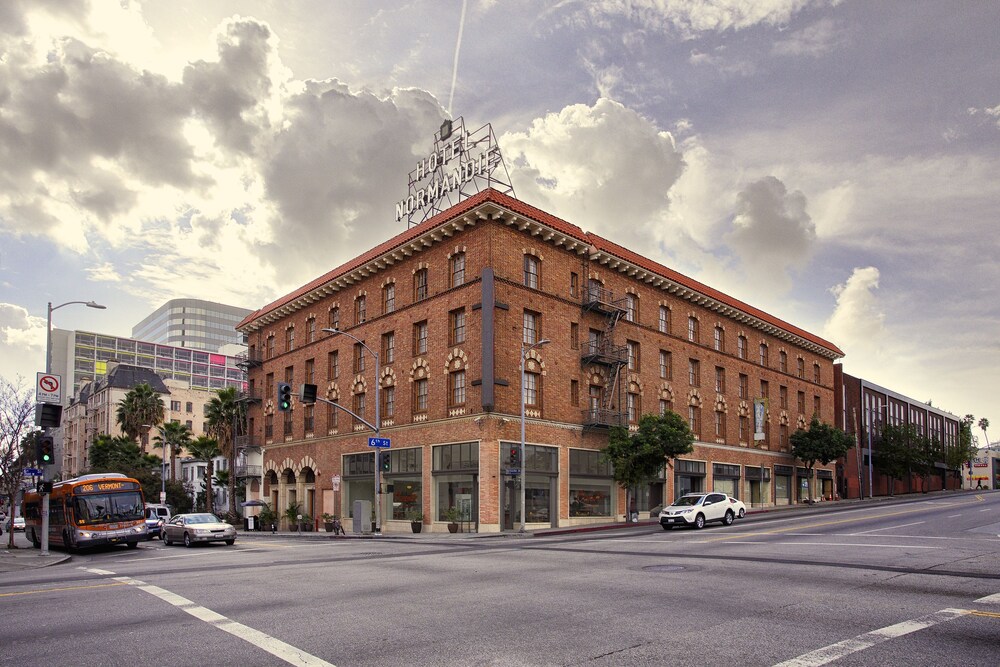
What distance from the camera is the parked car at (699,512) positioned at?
104 feet

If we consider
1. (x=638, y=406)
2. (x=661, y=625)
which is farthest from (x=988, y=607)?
(x=638, y=406)

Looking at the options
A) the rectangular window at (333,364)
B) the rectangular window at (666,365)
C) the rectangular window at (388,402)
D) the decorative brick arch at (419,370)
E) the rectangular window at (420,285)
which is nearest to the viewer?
the decorative brick arch at (419,370)

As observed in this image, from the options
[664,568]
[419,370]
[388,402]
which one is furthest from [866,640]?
[388,402]

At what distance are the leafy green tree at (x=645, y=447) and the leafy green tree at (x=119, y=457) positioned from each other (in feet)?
180

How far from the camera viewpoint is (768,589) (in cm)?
1215

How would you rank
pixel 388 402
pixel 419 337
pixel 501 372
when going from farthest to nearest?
pixel 388 402, pixel 419 337, pixel 501 372

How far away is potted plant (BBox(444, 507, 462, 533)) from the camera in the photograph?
1463 inches

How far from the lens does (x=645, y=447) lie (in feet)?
131

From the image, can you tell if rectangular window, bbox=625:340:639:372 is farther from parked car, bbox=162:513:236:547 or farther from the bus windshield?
the bus windshield

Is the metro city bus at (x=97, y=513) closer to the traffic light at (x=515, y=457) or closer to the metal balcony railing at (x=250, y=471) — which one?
the traffic light at (x=515, y=457)

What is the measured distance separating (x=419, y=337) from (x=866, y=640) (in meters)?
35.4

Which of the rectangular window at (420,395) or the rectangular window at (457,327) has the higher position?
the rectangular window at (457,327)

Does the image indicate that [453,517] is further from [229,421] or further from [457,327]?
[229,421]

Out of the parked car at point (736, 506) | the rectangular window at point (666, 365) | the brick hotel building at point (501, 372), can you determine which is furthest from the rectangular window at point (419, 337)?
the parked car at point (736, 506)
